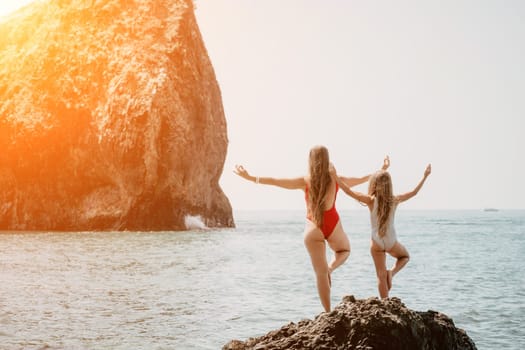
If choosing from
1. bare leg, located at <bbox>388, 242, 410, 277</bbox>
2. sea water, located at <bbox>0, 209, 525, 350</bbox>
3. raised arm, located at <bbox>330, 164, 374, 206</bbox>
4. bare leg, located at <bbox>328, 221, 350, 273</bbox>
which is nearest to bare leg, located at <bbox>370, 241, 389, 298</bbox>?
bare leg, located at <bbox>388, 242, 410, 277</bbox>

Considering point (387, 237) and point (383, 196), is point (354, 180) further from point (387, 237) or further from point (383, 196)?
point (387, 237)

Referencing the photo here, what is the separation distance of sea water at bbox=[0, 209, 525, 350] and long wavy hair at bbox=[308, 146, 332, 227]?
554cm

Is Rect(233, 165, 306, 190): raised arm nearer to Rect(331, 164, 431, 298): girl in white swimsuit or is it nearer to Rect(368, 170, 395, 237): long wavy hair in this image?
Rect(331, 164, 431, 298): girl in white swimsuit

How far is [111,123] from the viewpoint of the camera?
57.5 metres

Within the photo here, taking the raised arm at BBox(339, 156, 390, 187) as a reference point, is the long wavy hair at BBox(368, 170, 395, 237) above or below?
below

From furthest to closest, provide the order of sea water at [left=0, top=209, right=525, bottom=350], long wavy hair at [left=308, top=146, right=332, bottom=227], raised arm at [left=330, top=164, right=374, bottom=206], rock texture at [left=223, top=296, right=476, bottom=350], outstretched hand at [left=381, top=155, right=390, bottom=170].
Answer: sea water at [left=0, top=209, right=525, bottom=350] < outstretched hand at [left=381, top=155, right=390, bottom=170] < raised arm at [left=330, top=164, right=374, bottom=206] < long wavy hair at [left=308, top=146, right=332, bottom=227] < rock texture at [left=223, top=296, right=476, bottom=350]

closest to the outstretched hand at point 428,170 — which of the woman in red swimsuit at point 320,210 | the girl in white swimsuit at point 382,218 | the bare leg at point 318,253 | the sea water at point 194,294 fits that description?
the girl in white swimsuit at point 382,218

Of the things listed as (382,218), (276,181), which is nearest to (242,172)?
(276,181)

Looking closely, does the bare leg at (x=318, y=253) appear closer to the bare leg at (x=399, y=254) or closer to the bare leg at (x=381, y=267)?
the bare leg at (x=381, y=267)

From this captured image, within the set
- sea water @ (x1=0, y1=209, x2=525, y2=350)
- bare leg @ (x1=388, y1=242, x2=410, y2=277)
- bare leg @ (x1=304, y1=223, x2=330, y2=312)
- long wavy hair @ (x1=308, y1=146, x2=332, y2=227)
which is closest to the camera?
long wavy hair @ (x1=308, y1=146, x2=332, y2=227)

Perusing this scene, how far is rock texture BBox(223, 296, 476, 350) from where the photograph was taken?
→ 677cm

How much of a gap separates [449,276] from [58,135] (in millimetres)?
43964

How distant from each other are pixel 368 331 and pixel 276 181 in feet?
6.84

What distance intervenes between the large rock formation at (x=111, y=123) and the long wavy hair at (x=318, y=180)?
49.1 meters
